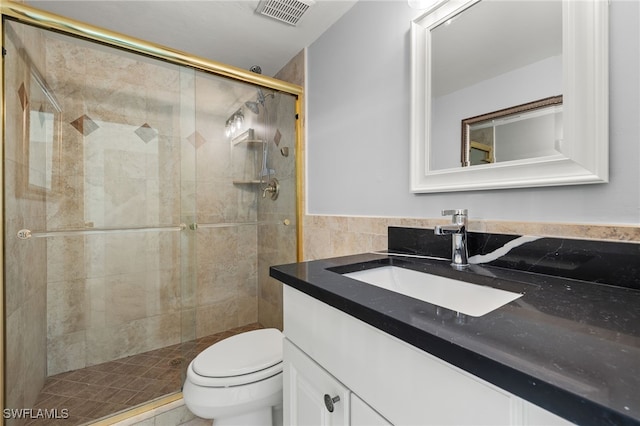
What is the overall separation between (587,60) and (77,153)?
2203 millimetres

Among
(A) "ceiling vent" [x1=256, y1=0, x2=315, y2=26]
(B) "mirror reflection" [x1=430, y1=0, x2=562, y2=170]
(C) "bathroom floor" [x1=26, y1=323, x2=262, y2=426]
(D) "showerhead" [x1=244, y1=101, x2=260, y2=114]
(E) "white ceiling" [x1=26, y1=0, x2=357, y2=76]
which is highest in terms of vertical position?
(E) "white ceiling" [x1=26, y1=0, x2=357, y2=76]

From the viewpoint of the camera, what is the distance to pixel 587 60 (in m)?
0.73

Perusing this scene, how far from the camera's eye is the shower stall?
4.28ft

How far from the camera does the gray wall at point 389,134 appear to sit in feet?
2.26

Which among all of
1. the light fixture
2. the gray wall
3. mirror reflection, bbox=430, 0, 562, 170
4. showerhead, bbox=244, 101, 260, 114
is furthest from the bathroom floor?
the light fixture

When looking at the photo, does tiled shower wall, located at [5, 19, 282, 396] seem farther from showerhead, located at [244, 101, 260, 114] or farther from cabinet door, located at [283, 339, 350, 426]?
cabinet door, located at [283, 339, 350, 426]

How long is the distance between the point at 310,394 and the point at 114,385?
134cm

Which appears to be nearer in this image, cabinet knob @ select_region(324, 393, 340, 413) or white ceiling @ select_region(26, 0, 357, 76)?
cabinet knob @ select_region(324, 393, 340, 413)

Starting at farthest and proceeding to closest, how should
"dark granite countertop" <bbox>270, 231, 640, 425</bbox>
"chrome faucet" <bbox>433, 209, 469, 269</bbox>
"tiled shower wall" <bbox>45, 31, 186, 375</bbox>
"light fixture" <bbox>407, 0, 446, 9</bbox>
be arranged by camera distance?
"tiled shower wall" <bbox>45, 31, 186, 375</bbox> → "light fixture" <bbox>407, 0, 446, 9</bbox> → "chrome faucet" <bbox>433, 209, 469, 269</bbox> → "dark granite countertop" <bbox>270, 231, 640, 425</bbox>

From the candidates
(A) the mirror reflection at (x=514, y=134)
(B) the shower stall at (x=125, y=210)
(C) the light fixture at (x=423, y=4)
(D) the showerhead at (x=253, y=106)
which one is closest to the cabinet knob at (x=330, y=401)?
(A) the mirror reflection at (x=514, y=134)

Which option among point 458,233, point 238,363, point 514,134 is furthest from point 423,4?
point 238,363

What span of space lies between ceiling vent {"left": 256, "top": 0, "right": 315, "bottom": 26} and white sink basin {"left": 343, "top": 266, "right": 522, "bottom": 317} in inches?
53.7

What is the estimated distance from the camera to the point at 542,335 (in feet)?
1.42

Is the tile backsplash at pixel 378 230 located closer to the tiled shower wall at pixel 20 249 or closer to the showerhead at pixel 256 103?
the showerhead at pixel 256 103
